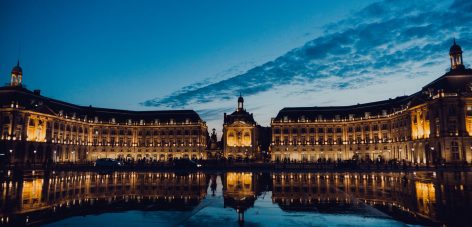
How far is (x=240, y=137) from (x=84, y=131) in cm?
4886

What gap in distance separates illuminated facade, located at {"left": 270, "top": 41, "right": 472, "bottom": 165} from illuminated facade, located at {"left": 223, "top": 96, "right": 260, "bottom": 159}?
22.7 ft

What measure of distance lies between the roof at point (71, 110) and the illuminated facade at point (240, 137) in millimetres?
11856

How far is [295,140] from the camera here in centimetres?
11262

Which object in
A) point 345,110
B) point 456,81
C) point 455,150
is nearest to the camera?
point 455,150

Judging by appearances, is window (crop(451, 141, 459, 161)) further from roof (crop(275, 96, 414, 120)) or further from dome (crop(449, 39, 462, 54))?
roof (crop(275, 96, 414, 120))

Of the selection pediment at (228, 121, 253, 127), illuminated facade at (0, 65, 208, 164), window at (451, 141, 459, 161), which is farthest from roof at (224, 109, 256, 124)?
window at (451, 141, 459, 161)

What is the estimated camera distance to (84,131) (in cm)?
10638

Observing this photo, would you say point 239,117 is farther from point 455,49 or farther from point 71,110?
point 455,49

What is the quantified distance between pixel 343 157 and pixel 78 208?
104 m

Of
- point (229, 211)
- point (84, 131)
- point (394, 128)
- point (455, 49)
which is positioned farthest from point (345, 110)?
point (229, 211)

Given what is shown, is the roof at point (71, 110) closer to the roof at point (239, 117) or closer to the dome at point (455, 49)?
the roof at point (239, 117)

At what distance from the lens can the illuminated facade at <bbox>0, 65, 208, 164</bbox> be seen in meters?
79.7

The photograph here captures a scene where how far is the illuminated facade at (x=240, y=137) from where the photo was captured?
114 m

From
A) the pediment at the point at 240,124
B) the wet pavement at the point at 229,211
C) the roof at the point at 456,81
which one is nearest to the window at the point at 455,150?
the roof at the point at 456,81
